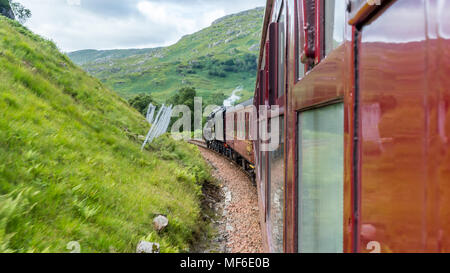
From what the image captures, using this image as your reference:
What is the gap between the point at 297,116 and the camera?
200 cm

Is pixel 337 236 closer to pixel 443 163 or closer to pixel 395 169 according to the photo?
pixel 395 169

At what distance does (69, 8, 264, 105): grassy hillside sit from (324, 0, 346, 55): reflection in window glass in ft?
225

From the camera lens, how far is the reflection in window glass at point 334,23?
1.15 metres

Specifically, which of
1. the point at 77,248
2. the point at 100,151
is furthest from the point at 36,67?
the point at 77,248

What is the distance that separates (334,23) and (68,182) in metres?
4.27

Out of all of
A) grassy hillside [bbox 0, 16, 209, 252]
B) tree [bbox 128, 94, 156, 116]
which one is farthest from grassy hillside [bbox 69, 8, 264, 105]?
grassy hillside [bbox 0, 16, 209, 252]

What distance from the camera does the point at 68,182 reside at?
162 inches

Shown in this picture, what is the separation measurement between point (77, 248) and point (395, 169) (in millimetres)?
3290

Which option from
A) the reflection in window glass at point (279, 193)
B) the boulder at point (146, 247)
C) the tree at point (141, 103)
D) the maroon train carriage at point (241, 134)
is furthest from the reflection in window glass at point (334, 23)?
the tree at point (141, 103)

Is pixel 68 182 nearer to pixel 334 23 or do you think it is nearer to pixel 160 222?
pixel 160 222

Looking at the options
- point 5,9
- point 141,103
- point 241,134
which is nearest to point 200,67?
point 141,103

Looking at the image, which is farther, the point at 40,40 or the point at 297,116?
the point at 40,40

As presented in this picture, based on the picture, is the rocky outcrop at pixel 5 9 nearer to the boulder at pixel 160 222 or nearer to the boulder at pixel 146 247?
the boulder at pixel 160 222
